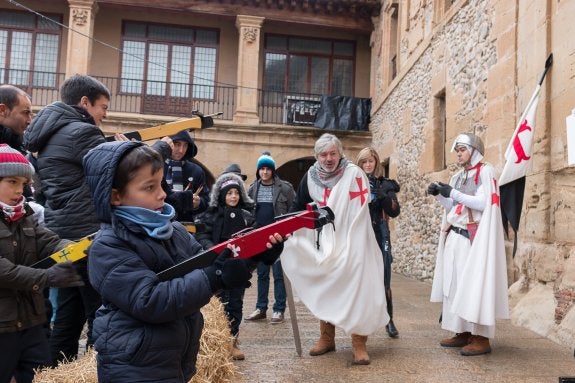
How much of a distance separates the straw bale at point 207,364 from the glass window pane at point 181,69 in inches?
523

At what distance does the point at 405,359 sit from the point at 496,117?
3.72m

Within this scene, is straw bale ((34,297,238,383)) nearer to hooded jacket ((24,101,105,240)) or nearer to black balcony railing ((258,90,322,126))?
hooded jacket ((24,101,105,240))

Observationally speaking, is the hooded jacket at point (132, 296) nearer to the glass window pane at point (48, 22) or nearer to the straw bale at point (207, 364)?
the straw bale at point (207, 364)

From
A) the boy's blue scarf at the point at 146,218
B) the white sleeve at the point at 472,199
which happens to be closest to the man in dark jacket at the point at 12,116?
the boy's blue scarf at the point at 146,218

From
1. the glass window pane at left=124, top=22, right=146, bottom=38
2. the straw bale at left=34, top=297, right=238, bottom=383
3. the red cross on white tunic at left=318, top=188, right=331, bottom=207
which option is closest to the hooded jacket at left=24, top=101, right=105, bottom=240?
the straw bale at left=34, top=297, right=238, bottom=383

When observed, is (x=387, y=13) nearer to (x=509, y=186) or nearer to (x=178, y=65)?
(x=178, y=65)

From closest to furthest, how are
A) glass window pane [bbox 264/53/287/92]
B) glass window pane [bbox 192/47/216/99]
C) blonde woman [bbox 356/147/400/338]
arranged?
blonde woman [bbox 356/147/400/338], glass window pane [bbox 192/47/216/99], glass window pane [bbox 264/53/287/92]

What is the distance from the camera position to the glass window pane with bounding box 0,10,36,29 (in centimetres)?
1573

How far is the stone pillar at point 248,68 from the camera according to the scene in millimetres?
15156

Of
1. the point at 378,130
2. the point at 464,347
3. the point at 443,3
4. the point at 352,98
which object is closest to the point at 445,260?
the point at 464,347

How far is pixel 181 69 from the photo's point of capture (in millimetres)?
16359

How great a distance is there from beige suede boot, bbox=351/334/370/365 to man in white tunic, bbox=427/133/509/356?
834 mm

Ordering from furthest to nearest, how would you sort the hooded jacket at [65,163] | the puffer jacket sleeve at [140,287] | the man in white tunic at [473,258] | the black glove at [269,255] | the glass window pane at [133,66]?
the glass window pane at [133,66] < the man in white tunic at [473,258] < the hooded jacket at [65,163] < the black glove at [269,255] < the puffer jacket sleeve at [140,287]

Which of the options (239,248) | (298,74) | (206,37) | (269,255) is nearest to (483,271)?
(269,255)
